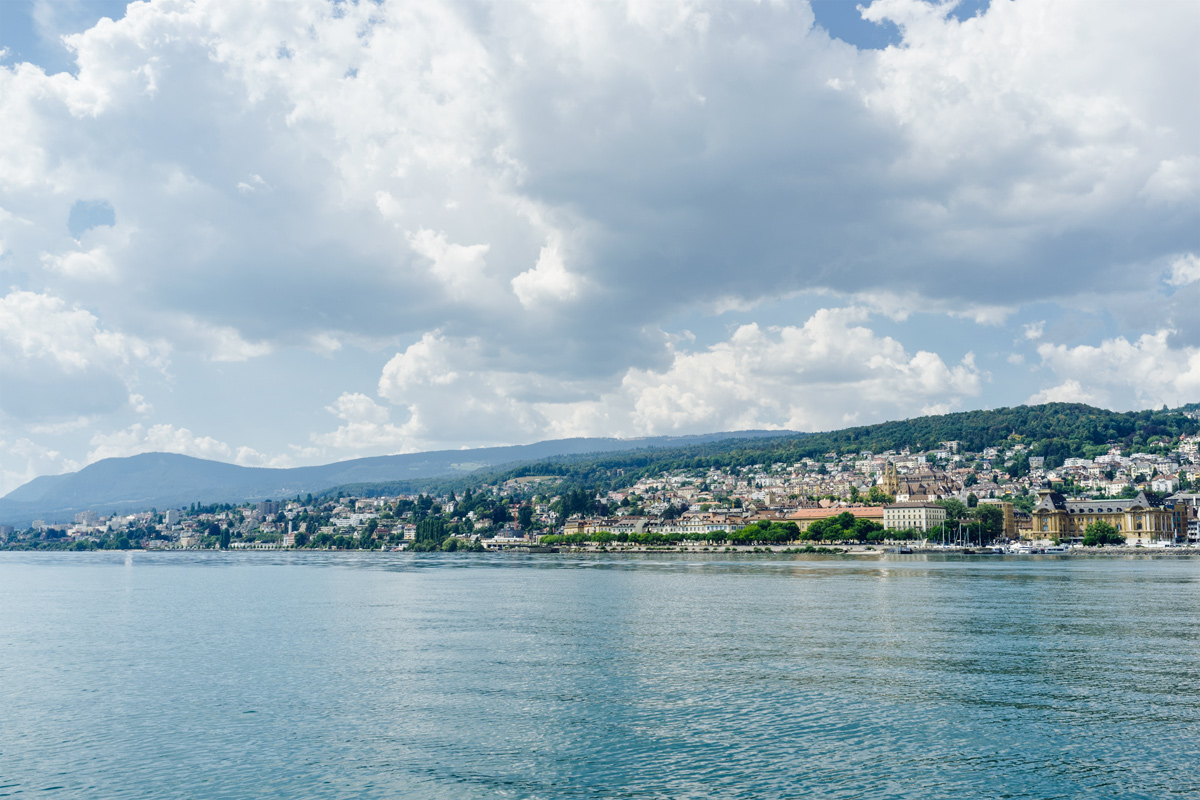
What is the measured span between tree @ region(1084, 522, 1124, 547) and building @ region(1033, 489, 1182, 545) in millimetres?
3812

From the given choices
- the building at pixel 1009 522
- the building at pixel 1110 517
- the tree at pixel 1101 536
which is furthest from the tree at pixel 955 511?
the tree at pixel 1101 536

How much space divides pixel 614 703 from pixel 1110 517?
167631 millimetres

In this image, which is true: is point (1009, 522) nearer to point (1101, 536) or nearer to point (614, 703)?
point (1101, 536)

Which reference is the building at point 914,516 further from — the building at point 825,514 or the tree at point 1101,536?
the tree at point 1101,536

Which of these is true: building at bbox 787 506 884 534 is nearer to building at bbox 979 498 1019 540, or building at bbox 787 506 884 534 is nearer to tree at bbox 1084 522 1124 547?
building at bbox 979 498 1019 540

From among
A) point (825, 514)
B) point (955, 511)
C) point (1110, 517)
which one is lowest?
point (1110, 517)

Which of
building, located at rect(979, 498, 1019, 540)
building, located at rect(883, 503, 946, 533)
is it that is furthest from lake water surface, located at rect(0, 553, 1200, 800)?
building, located at rect(883, 503, 946, 533)

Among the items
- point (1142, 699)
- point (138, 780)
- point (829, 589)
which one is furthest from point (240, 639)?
point (829, 589)

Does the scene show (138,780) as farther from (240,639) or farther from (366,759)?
(240,639)

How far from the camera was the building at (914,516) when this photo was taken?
591 feet

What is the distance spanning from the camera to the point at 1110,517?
543 feet

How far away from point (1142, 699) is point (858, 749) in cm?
985

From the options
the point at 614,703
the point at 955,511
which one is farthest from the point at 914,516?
the point at 614,703

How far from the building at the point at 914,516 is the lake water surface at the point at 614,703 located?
13568cm
